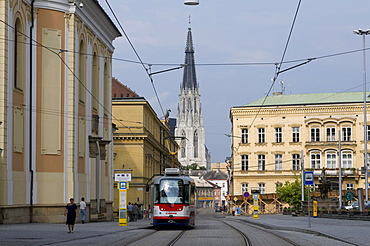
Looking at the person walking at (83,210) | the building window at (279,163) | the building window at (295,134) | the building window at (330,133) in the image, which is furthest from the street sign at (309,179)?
the building window at (279,163)

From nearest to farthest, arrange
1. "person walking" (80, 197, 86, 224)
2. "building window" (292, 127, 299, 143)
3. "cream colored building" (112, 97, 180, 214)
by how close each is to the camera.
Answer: "person walking" (80, 197, 86, 224), "cream colored building" (112, 97, 180, 214), "building window" (292, 127, 299, 143)

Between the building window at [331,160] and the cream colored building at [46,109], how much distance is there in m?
44.3

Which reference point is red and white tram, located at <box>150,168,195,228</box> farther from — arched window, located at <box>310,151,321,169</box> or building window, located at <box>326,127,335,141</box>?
arched window, located at <box>310,151,321,169</box>

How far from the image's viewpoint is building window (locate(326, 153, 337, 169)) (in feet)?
271

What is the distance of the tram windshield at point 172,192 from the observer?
34000mm

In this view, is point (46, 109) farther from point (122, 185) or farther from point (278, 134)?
point (278, 134)

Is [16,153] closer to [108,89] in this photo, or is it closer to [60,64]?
[60,64]

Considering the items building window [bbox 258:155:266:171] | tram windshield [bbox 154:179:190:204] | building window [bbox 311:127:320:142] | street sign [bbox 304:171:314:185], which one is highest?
building window [bbox 311:127:320:142]

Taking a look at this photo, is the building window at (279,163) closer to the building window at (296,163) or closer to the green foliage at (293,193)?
the building window at (296,163)

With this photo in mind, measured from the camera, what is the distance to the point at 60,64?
38625 millimetres

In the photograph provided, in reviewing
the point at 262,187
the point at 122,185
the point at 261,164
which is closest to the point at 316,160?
the point at 261,164

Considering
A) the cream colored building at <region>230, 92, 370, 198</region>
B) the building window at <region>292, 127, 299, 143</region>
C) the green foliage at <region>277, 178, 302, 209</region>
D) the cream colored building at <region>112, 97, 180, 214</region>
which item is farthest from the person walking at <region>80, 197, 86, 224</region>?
the building window at <region>292, 127, 299, 143</region>

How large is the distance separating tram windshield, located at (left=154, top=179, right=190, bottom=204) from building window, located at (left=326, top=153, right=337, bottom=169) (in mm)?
51235

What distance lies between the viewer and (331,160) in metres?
82.9
